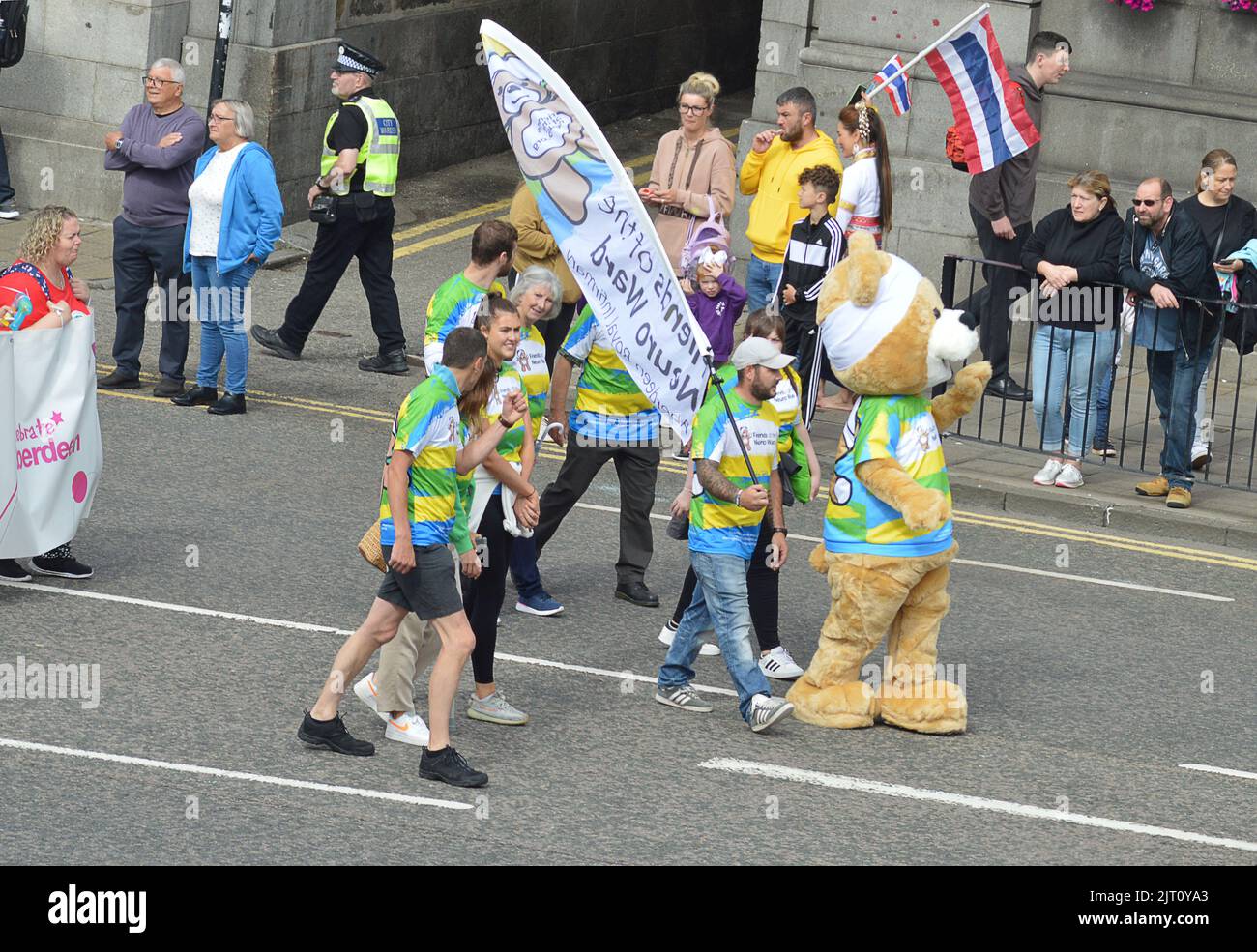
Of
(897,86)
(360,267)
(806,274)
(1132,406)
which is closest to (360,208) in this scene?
(360,267)

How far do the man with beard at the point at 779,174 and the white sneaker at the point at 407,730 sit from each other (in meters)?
6.19

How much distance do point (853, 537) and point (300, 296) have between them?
23.3 ft

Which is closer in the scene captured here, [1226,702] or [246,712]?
[246,712]

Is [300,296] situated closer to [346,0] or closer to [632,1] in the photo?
[346,0]

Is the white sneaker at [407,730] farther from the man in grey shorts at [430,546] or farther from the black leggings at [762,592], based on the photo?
the black leggings at [762,592]

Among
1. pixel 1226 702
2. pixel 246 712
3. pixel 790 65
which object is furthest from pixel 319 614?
pixel 790 65

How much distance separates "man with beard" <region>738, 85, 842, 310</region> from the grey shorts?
20.8 ft

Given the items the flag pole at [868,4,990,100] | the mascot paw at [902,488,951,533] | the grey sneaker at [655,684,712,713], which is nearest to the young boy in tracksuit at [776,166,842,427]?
the flag pole at [868,4,990,100]

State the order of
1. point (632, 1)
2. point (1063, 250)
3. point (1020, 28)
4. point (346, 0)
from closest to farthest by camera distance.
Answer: point (1063, 250), point (1020, 28), point (346, 0), point (632, 1)

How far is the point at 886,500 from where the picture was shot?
8.55 metres

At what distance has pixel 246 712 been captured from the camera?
27.9 feet

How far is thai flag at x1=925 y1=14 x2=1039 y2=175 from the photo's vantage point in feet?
43.5

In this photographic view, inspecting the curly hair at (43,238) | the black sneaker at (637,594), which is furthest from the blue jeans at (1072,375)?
the curly hair at (43,238)

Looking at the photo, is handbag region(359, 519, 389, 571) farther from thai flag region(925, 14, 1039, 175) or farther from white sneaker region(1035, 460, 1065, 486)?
thai flag region(925, 14, 1039, 175)
